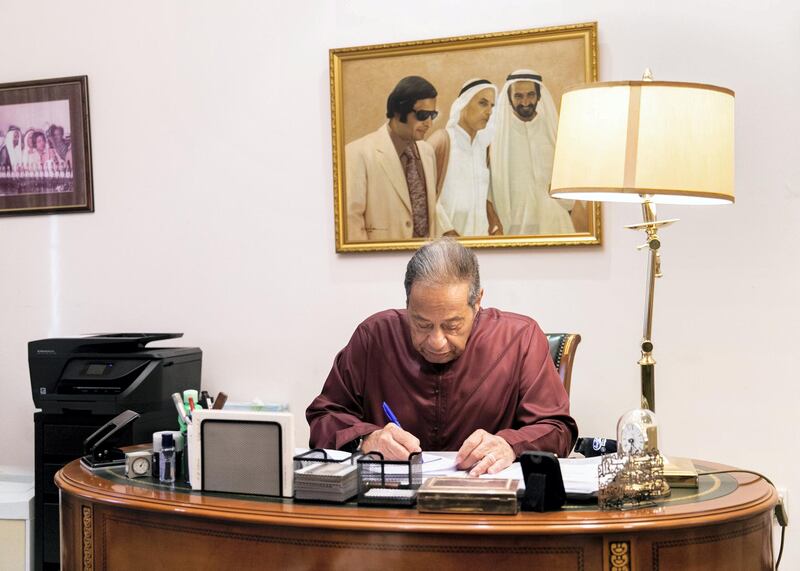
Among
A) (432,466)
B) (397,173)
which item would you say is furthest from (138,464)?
(397,173)

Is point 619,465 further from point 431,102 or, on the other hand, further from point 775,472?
point 431,102

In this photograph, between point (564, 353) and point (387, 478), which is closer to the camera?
point (387, 478)

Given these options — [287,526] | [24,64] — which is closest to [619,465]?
[287,526]

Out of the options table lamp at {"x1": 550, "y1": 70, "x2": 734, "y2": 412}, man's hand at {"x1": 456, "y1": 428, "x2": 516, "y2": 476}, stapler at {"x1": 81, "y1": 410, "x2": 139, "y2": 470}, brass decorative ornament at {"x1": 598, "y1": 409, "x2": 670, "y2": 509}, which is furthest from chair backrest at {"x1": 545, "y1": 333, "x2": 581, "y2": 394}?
stapler at {"x1": 81, "y1": 410, "x2": 139, "y2": 470}

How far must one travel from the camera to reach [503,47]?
357cm

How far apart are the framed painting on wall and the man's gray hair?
2.19 metres

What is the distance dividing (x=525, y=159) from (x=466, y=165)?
9.1 inches

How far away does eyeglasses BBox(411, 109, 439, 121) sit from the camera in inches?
145

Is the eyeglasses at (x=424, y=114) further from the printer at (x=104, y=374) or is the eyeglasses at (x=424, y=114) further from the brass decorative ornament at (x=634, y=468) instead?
the brass decorative ornament at (x=634, y=468)

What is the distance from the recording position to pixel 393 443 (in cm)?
223

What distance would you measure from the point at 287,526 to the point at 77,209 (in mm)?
2750

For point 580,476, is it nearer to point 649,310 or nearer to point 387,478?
point 387,478

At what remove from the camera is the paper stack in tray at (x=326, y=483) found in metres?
1.90

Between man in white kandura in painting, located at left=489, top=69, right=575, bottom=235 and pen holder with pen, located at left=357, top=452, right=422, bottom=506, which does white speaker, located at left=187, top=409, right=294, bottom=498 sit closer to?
pen holder with pen, located at left=357, top=452, right=422, bottom=506
